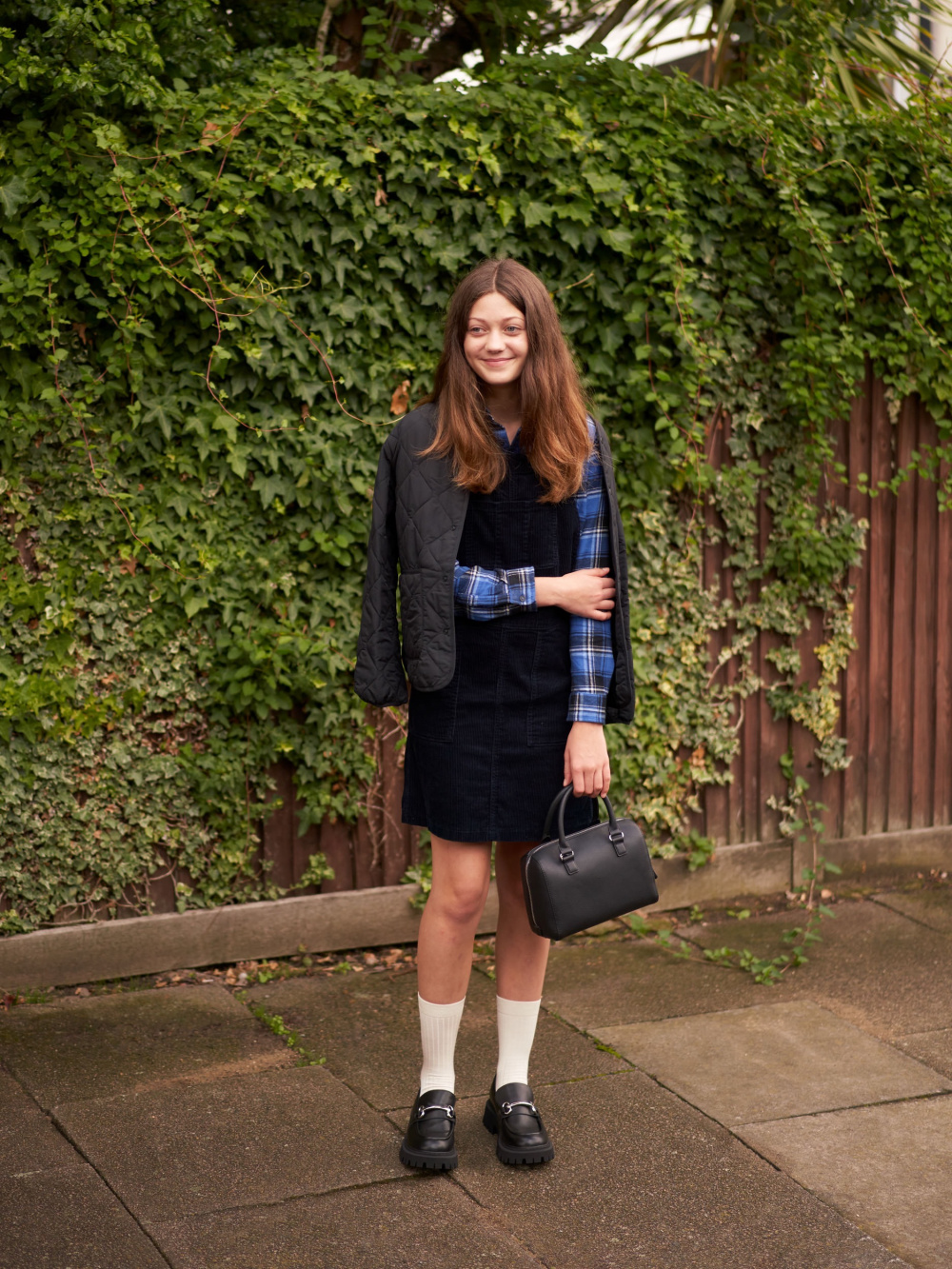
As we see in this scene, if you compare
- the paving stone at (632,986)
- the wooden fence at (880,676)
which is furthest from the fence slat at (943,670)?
the paving stone at (632,986)

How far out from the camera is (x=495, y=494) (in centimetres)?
278

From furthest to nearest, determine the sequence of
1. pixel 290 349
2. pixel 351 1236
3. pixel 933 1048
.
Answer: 1. pixel 290 349
2. pixel 933 1048
3. pixel 351 1236

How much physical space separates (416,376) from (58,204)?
1.16m

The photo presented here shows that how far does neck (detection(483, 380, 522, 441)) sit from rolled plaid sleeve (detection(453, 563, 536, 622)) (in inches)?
12.7

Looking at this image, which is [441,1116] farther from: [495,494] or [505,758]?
[495,494]

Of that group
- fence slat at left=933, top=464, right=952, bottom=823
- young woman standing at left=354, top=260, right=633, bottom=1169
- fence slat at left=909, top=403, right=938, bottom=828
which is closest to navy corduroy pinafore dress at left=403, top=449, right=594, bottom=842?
young woman standing at left=354, top=260, right=633, bottom=1169

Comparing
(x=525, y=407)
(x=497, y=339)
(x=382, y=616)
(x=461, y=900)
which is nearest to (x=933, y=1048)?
(x=461, y=900)

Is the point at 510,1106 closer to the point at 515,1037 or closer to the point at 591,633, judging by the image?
the point at 515,1037

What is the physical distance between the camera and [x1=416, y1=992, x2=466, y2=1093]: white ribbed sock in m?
2.85

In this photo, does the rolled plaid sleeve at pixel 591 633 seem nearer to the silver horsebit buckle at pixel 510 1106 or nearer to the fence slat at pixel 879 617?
the silver horsebit buckle at pixel 510 1106

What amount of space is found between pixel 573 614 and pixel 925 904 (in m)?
2.66

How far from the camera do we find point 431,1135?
280 centimetres

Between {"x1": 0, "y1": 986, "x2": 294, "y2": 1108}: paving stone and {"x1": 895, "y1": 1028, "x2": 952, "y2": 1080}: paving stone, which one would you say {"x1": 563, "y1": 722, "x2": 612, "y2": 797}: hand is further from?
{"x1": 895, "y1": 1028, "x2": 952, "y2": 1080}: paving stone

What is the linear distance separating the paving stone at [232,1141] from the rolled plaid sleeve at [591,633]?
3.68 ft
